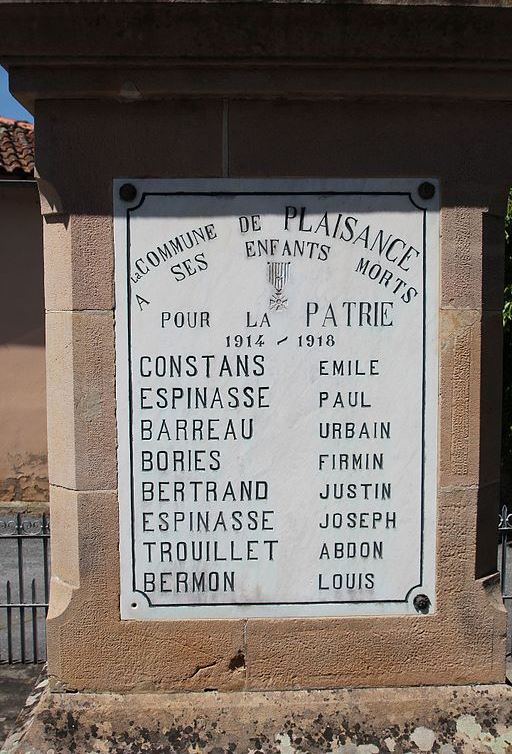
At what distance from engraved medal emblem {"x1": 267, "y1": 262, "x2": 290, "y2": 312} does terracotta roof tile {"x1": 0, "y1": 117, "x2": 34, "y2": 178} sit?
675 centimetres

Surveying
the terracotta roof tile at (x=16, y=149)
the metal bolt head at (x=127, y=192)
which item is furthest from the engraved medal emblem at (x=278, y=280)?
the terracotta roof tile at (x=16, y=149)

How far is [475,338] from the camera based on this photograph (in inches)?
91.7

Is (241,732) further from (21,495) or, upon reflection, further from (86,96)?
(21,495)

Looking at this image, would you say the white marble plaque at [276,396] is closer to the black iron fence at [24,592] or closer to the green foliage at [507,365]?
the black iron fence at [24,592]

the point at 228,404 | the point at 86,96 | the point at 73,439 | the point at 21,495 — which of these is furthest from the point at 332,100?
the point at 21,495

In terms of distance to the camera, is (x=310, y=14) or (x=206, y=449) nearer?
(x=310, y=14)

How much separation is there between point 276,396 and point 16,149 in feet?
26.4

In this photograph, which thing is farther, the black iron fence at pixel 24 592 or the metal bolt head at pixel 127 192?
the black iron fence at pixel 24 592

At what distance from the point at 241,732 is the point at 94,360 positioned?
1.18 meters

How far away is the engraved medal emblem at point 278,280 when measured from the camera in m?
2.31

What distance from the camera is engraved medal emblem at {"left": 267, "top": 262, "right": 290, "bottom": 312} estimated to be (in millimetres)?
2311

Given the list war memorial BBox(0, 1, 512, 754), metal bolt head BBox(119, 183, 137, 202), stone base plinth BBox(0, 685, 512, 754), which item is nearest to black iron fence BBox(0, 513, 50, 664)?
stone base plinth BBox(0, 685, 512, 754)

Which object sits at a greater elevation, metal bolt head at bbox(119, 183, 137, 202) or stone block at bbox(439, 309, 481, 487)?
metal bolt head at bbox(119, 183, 137, 202)

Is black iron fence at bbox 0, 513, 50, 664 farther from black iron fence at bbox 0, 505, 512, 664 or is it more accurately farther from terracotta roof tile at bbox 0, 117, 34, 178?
terracotta roof tile at bbox 0, 117, 34, 178
